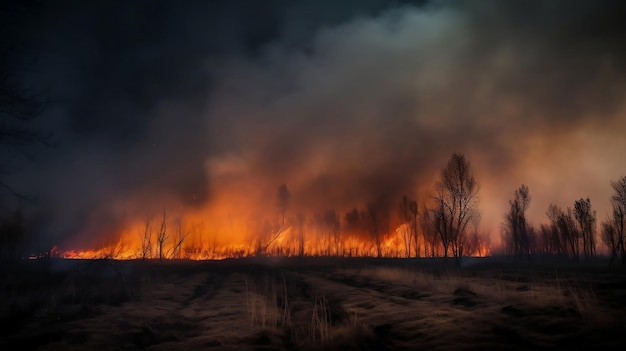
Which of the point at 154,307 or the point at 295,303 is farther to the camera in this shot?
the point at 295,303

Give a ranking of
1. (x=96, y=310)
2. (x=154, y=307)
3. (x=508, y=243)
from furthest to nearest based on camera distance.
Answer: (x=508, y=243) < (x=154, y=307) < (x=96, y=310)

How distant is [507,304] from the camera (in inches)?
443

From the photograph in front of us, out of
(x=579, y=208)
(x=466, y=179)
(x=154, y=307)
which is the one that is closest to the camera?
(x=154, y=307)

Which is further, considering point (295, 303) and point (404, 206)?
point (404, 206)

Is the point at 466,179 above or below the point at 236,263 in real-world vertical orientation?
above

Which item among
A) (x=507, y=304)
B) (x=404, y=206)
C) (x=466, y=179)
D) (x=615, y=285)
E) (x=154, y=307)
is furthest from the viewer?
(x=404, y=206)

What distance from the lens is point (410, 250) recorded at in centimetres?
9756

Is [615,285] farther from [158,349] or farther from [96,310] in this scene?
[96,310]

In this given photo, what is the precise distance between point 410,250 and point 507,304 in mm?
90541

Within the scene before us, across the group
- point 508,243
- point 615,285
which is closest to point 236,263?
point 615,285

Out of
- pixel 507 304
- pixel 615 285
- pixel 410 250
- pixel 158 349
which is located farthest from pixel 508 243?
pixel 158 349

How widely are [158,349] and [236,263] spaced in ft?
175

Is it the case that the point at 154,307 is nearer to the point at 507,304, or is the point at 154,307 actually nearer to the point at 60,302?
the point at 60,302

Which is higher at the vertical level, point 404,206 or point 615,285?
point 404,206
